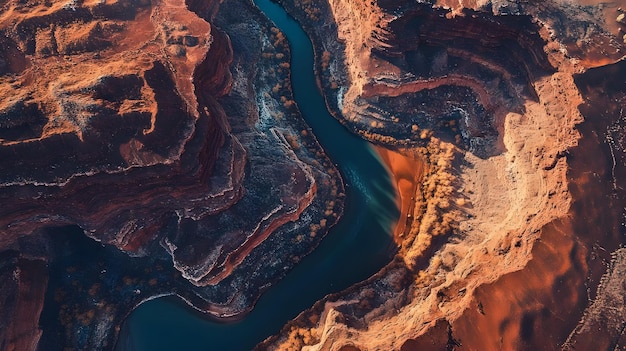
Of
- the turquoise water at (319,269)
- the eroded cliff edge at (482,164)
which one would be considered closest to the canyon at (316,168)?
the eroded cliff edge at (482,164)

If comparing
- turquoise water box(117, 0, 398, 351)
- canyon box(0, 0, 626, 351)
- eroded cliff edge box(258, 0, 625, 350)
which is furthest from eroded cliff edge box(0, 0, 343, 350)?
eroded cliff edge box(258, 0, 625, 350)

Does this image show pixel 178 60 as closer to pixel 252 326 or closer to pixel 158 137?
pixel 158 137

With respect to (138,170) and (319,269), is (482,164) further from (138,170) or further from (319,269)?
(138,170)

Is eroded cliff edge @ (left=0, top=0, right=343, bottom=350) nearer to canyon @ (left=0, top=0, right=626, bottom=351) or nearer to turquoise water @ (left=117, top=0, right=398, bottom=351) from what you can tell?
canyon @ (left=0, top=0, right=626, bottom=351)

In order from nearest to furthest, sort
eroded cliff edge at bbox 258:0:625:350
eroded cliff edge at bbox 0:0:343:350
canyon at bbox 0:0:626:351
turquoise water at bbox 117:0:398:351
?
eroded cliff edge at bbox 0:0:343:350 < canyon at bbox 0:0:626:351 < eroded cliff edge at bbox 258:0:625:350 < turquoise water at bbox 117:0:398:351

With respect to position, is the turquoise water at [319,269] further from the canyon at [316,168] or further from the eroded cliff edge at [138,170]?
the eroded cliff edge at [138,170]

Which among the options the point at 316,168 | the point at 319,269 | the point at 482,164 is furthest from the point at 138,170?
the point at 482,164
